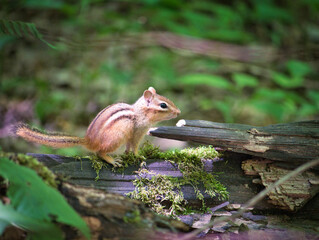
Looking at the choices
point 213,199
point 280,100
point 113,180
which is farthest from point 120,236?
point 280,100

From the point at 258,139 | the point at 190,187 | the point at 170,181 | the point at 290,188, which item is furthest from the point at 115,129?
the point at 290,188

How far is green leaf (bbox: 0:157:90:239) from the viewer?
158 cm

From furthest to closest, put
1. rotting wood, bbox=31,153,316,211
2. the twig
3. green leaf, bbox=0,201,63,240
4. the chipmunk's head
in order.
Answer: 1. the chipmunk's head
2. rotting wood, bbox=31,153,316,211
3. the twig
4. green leaf, bbox=0,201,63,240

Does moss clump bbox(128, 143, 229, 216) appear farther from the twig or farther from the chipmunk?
the twig

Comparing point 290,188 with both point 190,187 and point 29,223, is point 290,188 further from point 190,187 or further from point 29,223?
point 29,223

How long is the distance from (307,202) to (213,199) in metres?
0.86

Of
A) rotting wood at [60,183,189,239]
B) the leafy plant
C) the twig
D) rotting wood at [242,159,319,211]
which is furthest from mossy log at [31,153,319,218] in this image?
the leafy plant

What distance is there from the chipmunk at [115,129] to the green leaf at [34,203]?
1.20 metres

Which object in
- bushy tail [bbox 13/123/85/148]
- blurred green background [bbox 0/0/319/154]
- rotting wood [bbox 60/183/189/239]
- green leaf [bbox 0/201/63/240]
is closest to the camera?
green leaf [bbox 0/201/63/240]

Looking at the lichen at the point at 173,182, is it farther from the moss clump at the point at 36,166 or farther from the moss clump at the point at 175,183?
the moss clump at the point at 36,166

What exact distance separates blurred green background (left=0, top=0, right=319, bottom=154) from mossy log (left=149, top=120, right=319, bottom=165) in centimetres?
263

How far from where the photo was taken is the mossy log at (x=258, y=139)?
2898mm

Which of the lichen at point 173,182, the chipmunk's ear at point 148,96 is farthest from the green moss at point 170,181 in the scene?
the chipmunk's ear at point 148,96

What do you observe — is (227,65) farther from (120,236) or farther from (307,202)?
Result: (120,236)
